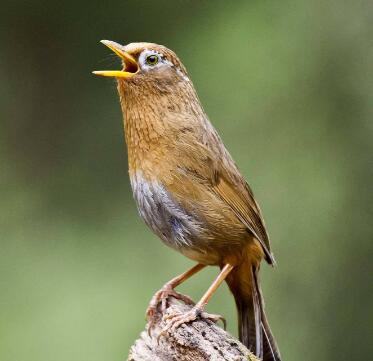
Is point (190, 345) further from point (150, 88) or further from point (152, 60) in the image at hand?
point (152, 60)

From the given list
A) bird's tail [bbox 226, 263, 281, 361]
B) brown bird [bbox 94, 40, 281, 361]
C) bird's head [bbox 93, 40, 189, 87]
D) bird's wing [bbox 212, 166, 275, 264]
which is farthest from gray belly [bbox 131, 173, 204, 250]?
bird's head [bbox 93, 40, 189, 87]

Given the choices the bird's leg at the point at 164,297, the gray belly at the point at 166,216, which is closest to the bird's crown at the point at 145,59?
the gray belly at the point at 166,216

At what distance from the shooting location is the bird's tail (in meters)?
5.45

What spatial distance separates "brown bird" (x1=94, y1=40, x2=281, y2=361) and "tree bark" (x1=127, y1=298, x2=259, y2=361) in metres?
0.07

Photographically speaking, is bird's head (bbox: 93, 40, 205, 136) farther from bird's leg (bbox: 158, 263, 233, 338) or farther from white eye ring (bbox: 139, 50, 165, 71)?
bird's leg (bbox: 158, 263, 233, 338)

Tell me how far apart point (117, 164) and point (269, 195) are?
1364 millimetres

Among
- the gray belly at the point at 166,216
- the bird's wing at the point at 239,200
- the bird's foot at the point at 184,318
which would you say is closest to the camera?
the bird's foot at the point at 184,318

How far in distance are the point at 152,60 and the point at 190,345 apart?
150 centimetres

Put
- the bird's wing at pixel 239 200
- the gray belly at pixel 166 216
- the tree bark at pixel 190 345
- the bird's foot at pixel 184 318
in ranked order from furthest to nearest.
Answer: the bird's wing at pixel 239 200 → the gray belly at pixel 166 216 → the bird's foot at pixel 184 318 → the tree bark at pixel 190 345

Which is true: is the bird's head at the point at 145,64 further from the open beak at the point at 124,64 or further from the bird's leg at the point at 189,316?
the bird's leg at the point at 189,316

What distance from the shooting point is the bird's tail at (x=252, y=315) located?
545cm

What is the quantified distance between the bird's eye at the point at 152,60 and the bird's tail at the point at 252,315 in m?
1.16

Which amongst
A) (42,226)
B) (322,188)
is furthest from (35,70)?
(322,188)

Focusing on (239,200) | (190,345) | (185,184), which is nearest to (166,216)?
(185,184)
